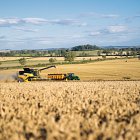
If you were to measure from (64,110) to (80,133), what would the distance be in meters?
3.34

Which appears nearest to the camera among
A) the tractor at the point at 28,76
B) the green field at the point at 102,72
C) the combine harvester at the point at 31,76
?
the tractor at the point at 28,76

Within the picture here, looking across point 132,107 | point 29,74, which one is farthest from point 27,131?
point 29,74

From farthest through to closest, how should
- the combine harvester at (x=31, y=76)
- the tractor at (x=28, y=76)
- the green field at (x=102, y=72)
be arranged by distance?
the green field at (x=102, y=72) → the combine harvester at (x=31, y=76) → the tractor at (x=28, y=76)

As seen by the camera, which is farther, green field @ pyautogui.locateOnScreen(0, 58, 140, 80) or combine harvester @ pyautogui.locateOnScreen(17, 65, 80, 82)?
green field @ pyautogui.locateOnScreen(0, 58, 140, 80)

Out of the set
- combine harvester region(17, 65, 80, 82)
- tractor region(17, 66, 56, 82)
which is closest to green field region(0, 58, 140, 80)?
combine harvester region(17, 65, 80, 82)

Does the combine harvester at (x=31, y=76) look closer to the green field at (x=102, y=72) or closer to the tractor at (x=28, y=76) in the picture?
the tractor at (x=28, y=76)

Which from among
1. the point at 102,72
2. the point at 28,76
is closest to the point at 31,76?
the point at 28,76

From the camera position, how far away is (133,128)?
8.02 meters

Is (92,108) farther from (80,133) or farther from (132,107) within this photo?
(80,133)

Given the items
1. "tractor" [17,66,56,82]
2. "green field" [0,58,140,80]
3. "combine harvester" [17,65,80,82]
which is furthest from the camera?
"green field" [0,58,140,80]

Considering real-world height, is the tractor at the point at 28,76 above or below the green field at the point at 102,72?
above

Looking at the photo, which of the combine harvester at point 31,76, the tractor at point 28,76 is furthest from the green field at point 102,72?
the tractor at point 28,76

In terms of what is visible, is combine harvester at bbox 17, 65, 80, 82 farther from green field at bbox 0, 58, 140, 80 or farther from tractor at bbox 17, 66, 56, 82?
green field at bbox 0, 58, 140, 80

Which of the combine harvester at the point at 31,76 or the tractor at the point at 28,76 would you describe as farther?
the combine harvester at the point at 31,76
